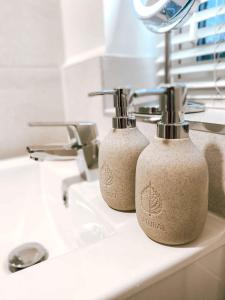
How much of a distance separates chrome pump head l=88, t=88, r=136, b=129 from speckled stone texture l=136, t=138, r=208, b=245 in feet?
0.27

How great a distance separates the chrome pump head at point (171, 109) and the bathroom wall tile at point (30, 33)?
554 mm

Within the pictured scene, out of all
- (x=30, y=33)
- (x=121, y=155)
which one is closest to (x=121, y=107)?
→ (x=121, y=155)

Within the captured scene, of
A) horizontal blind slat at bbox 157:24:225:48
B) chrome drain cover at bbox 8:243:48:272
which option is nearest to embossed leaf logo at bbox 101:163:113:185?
chrome drain cover at bbox 8:243:48:272

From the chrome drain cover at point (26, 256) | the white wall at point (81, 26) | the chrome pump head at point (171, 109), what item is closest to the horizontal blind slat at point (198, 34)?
the white wall at point (81, 26)

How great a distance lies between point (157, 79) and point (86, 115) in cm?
22

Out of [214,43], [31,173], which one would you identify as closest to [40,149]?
[31,173]

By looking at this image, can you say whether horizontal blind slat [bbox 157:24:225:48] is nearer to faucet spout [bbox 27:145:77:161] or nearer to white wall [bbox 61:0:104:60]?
white wall [bbox 61:0:104:60]

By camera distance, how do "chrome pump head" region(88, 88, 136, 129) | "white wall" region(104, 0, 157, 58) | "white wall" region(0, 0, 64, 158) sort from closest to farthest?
"chrome pump head" region(88, 88, 136, 129) → "white wall" region(104, 0, 157, 58) → "white wall" region(0, 0, 64, 158)

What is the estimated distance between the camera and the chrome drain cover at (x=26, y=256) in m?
0.45

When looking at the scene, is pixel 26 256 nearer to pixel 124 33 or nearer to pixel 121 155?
pixel 121 155

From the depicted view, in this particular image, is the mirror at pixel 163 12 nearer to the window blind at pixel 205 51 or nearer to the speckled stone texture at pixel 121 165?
the window blind at pixel 205 51

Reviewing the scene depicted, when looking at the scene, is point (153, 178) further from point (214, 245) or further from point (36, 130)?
point (36, 130)

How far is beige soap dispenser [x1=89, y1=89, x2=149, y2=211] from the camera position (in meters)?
0.34

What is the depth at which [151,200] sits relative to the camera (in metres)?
0.28
